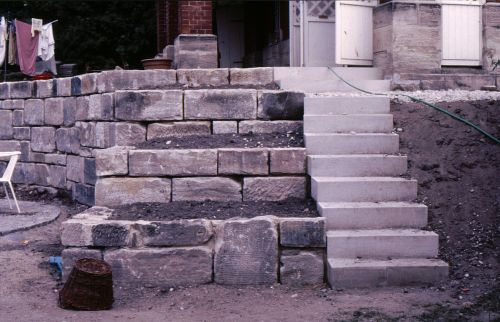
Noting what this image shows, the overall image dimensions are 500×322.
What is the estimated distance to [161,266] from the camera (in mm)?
5461

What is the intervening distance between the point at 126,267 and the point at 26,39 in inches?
355

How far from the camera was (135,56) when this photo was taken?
750 inches

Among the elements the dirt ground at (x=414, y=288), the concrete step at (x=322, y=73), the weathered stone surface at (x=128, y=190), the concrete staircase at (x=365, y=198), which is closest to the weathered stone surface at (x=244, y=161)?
the concrete staircase at (x=365, y=198)

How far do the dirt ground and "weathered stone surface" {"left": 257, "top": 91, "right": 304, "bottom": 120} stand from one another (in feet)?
3.67

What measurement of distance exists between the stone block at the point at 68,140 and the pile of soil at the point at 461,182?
15.4 ft

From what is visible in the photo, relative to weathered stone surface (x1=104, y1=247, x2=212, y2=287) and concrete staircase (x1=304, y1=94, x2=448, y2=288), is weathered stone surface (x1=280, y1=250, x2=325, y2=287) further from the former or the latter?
weathered stone surface (x1=104, y1=247, x2=212, y2=287)

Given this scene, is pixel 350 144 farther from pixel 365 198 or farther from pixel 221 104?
pixel 221 104

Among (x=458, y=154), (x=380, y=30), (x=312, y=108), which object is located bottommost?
(x=458, y=154)

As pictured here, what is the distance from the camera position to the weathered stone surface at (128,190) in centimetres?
628

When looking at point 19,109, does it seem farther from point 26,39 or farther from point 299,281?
point 299,281

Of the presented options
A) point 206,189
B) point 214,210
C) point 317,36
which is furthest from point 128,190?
point 317,36

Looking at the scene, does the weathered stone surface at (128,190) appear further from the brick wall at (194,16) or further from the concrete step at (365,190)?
the brick wall at (194,16)

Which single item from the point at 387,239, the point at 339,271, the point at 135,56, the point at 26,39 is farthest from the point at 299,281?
the point at 135,56

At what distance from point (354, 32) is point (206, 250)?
16.3 feet
